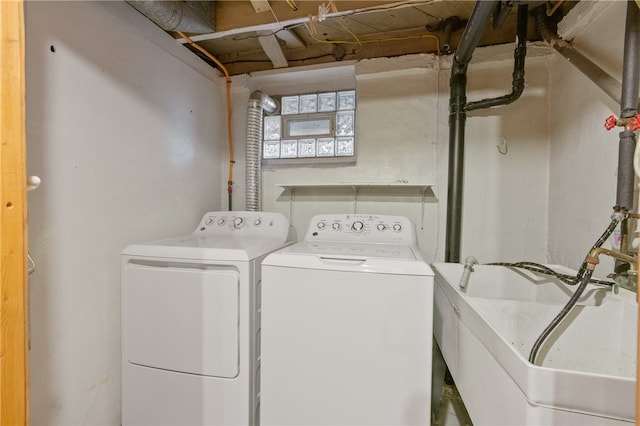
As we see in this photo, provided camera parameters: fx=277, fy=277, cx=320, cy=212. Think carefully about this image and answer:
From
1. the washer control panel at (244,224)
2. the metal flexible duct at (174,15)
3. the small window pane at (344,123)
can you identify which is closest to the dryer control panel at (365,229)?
the washer control panel at (244,224)

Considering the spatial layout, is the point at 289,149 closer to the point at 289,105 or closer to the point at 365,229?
the point at 289,105

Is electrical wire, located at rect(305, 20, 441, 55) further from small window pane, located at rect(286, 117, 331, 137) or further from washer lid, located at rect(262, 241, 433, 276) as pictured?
washer lid, located at rect(262, 241, 433, 276)

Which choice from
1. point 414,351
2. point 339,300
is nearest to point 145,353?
point 339,300

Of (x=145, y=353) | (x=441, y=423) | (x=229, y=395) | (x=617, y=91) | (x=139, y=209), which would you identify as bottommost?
(x=441, y=423)

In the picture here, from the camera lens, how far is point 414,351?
1050 millimetres

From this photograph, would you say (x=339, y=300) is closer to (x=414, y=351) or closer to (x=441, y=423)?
(x=414, y=351)

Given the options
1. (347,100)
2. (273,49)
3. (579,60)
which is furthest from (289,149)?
(579,60)

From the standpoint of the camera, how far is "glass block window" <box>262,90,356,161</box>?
7.00 feet

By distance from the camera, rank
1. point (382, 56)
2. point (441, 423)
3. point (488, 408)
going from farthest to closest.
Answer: point (382, 56) → point (441, 423) → point (488, 408)

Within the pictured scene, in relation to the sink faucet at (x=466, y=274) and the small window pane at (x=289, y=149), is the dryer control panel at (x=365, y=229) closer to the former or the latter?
the sink faucet at (x=466, y=274)

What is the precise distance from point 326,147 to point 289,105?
19.0 inches

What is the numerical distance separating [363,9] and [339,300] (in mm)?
1372

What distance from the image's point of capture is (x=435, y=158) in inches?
74.8

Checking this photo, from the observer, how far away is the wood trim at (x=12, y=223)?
571 mm
